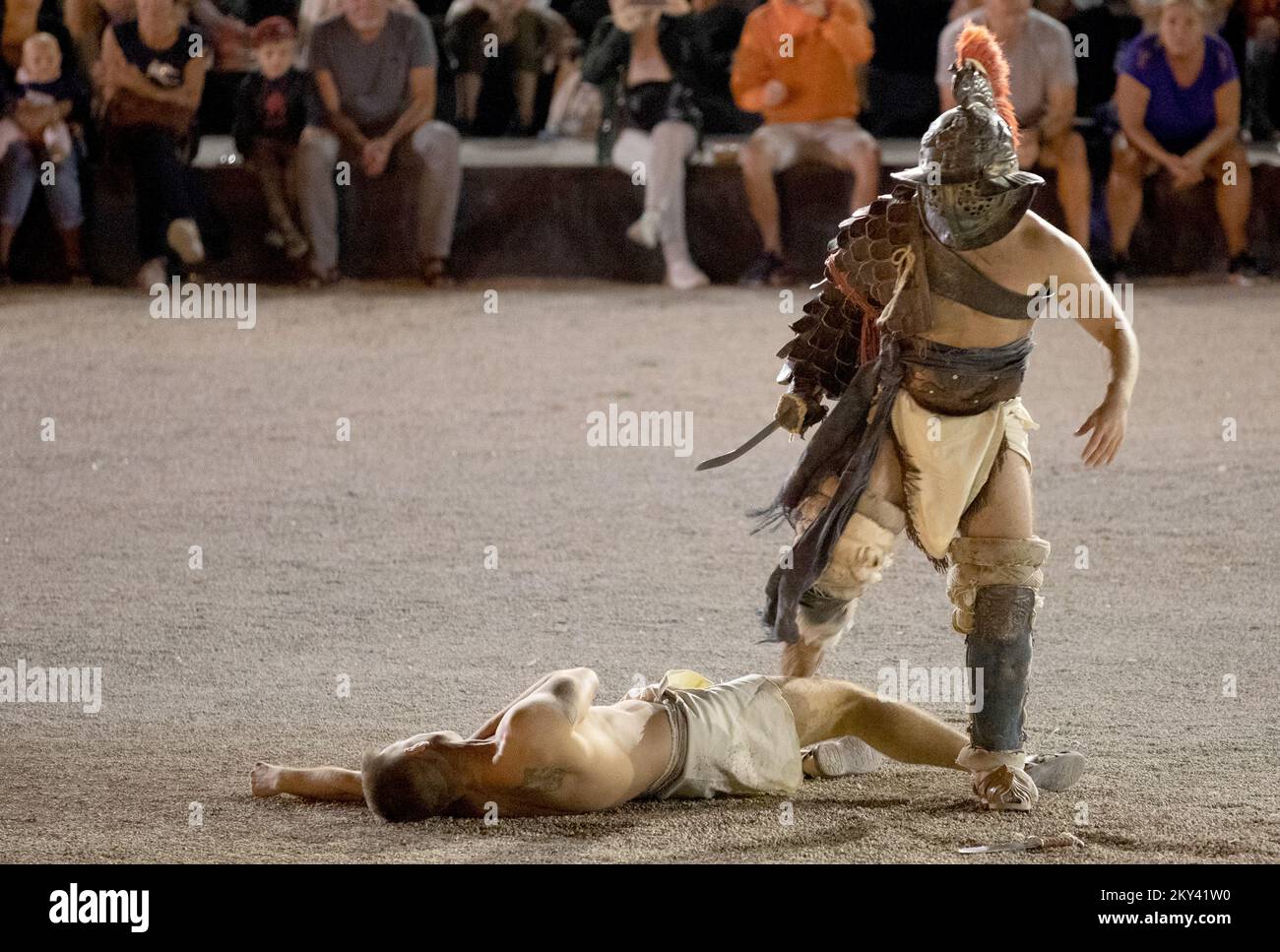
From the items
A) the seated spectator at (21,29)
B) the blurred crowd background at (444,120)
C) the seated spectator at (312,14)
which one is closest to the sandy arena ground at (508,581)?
the blurred crowd background at (444,120)

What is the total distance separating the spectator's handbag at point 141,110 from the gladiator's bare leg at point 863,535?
7.47 m

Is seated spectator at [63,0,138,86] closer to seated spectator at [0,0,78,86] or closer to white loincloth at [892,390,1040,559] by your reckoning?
seated spectator at [0,0,78,86]

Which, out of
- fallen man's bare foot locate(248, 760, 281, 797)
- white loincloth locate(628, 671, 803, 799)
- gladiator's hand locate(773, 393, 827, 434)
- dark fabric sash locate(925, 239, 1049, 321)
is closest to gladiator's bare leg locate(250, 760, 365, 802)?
fallen man's bare foot locate(248, 760, 281, 797)

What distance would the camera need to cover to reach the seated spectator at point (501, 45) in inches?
459

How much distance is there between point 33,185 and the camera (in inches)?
416

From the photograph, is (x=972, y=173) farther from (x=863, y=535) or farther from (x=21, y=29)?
(x=21, y=29)

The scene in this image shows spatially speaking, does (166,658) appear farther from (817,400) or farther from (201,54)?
(201,54)

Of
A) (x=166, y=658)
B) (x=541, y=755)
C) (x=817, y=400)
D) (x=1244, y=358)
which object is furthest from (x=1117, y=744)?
(x=1244, y=358)

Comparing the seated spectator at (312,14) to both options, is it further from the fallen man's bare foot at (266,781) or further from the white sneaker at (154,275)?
the fallen man's bare foot at (266,781)

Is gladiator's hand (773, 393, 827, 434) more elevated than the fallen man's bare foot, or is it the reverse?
gladiator's hand (773, 393, 827, 434)

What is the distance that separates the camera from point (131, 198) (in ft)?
35.1

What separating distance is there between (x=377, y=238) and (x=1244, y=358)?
510 cm

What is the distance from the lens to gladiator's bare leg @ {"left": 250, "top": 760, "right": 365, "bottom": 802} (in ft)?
12.2

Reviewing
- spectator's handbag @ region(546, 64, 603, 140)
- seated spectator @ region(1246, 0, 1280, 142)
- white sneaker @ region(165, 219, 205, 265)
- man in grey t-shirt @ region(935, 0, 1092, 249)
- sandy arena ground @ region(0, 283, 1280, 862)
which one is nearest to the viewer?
sandy arena ground @ region(0, 283, 1280, 862)
